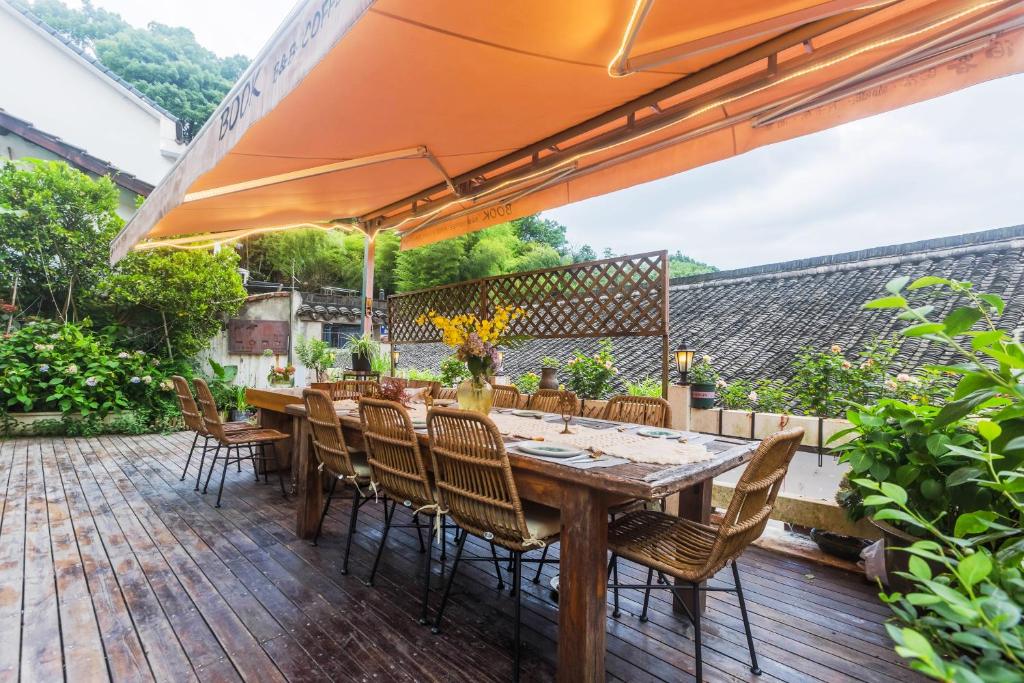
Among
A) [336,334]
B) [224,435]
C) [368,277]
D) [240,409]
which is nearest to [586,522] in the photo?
[224,435]

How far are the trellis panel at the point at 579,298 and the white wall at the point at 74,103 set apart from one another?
29.9 ft

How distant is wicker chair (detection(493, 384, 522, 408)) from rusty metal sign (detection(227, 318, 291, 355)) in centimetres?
607

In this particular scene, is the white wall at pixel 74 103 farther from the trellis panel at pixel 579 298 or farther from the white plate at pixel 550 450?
the white plate at pixel 550 450

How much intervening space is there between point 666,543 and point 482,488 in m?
0.71

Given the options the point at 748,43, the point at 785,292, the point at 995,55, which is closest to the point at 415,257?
the point at 785,292

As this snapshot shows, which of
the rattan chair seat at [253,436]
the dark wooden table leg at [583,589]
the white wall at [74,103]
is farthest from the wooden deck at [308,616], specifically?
the white wall at [74,103]

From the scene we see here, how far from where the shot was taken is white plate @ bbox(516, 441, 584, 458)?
1.77 m

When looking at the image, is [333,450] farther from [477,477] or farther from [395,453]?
[477,477]

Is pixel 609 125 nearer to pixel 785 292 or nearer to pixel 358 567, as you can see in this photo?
pixel 358 567

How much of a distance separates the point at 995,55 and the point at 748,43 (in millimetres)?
853

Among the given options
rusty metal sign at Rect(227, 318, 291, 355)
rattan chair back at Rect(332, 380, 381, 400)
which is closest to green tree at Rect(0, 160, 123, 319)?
rusty metal sign at Rect(227, 318, 291, 355)

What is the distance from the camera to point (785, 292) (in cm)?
706

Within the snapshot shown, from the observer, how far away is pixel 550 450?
182 centimetres

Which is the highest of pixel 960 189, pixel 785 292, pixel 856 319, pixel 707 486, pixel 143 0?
pixel 143 0
